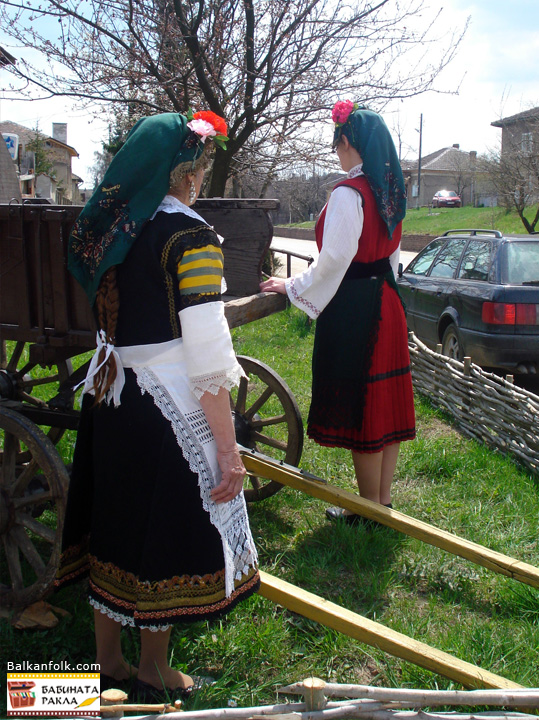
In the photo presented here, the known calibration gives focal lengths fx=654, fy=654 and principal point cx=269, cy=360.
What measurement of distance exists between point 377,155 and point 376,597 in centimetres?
196

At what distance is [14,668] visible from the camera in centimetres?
227

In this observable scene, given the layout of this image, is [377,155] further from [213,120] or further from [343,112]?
[213,120]

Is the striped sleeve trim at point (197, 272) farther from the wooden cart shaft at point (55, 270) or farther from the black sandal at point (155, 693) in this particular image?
the black sandal at point (155, 693)

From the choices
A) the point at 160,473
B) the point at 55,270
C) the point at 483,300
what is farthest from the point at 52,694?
the point at 483,300

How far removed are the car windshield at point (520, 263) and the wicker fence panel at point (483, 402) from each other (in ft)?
3.64

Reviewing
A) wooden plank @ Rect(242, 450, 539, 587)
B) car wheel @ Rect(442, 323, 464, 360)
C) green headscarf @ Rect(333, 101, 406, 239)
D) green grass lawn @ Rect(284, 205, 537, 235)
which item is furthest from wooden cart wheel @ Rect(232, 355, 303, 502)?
green grass lawn @ Rect(284, 205, 537, 235)

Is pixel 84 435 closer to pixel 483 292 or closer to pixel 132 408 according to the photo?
pixel 132 408

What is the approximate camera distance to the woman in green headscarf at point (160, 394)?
1.83m

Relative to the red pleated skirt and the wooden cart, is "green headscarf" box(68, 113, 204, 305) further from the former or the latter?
the red pleated skirt

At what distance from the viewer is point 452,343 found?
6641 mm

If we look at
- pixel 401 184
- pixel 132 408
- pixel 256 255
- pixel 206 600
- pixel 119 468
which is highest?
pixel 401 184

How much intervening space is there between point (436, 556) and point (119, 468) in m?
Result: 1.82

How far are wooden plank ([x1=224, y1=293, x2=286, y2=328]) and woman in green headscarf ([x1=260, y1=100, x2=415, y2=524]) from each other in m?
0.07

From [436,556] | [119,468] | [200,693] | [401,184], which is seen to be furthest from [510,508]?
[119,468]
